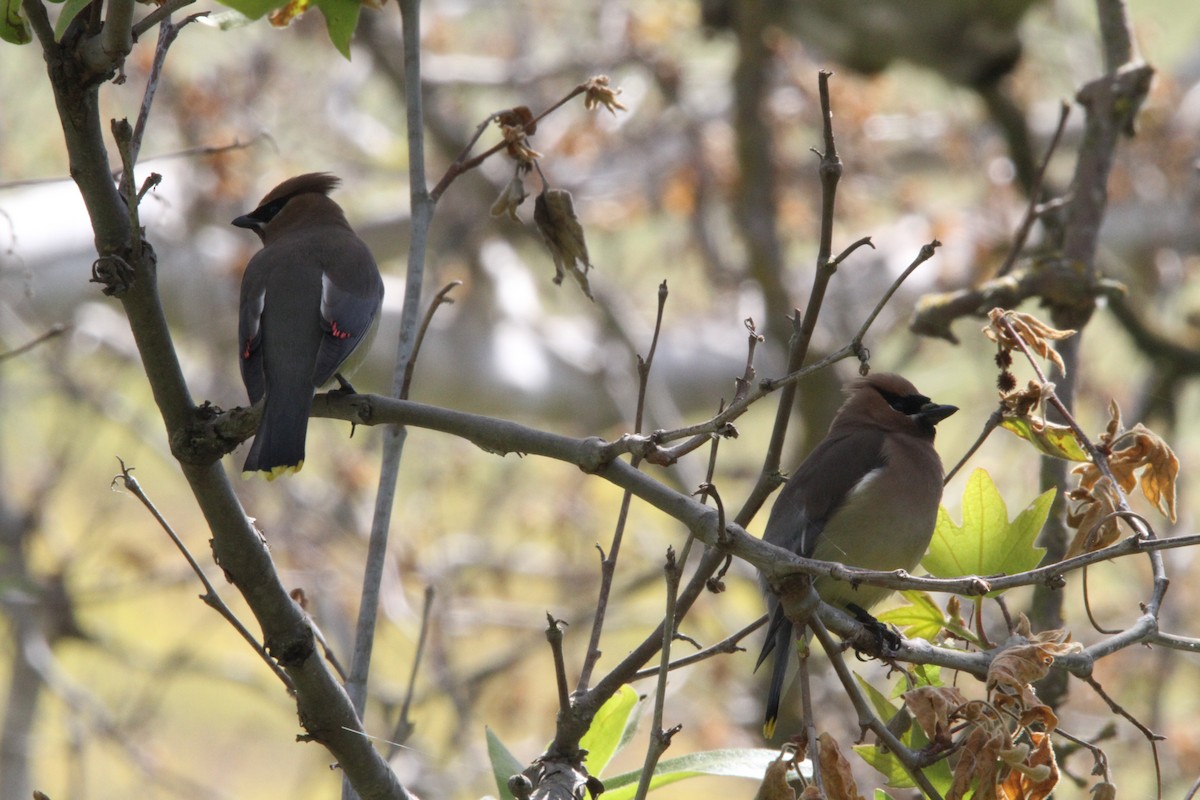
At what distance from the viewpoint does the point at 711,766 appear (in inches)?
77.7

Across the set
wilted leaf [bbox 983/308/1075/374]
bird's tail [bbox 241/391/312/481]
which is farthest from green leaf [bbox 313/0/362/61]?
wilted leaf [bbox 983/308/1075/374]

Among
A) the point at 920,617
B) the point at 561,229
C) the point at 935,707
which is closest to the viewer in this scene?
the point at 935,707

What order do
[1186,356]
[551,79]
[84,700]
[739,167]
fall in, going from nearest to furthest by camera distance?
[1186,356]
[739,167]
[84,700]
[551,79]

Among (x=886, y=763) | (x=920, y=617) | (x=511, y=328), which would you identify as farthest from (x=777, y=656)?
(x=511, y=328)

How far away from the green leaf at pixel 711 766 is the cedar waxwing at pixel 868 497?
138cm

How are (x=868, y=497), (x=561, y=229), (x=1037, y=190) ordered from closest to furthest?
(x=561, y=229) < (x=1037, y=190) < (x=868, y=497)

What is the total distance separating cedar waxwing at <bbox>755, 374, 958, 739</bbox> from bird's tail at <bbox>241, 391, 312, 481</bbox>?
140 cm

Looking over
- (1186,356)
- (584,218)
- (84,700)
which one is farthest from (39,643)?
(1186,356)

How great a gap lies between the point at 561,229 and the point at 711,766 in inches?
37.8

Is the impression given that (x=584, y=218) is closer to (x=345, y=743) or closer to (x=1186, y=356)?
(x=1186, y=356)

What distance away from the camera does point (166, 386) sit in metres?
1.81

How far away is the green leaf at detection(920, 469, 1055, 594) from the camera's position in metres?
2.10

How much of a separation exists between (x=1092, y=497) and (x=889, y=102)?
806cm

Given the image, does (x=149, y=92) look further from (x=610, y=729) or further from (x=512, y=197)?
(x=610, y=729)
